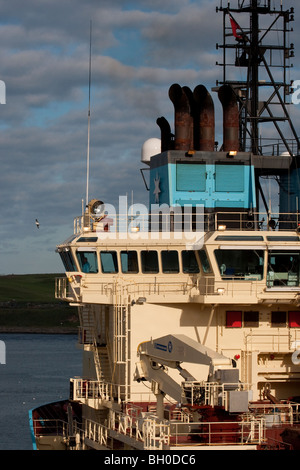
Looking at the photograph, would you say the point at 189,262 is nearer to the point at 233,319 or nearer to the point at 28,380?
the point at 233,319

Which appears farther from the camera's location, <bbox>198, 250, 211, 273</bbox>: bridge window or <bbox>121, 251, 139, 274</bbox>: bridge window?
<bbox>121, 251, 139, 274</bbox>: bridge window

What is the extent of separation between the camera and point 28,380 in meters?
90.5

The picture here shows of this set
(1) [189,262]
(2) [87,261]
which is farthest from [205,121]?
(2) [87,261]

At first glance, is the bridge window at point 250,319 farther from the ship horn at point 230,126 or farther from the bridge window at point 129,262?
the ship horn at point 230,126

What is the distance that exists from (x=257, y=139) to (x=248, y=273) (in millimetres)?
10458

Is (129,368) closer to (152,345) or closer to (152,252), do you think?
(152,345)

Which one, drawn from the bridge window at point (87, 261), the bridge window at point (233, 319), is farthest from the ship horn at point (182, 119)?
the bridge window at point (233, 319)

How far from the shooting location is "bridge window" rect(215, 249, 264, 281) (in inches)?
1321

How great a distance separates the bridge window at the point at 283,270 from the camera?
112 ft

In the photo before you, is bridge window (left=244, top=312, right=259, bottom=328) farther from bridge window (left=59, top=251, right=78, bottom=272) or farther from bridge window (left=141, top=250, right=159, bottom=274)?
bridge window (left=59, top=251, right=78, bottom=272)

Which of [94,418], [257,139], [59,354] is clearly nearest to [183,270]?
[94,418]

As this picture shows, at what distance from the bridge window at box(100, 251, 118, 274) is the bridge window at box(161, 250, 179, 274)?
6.26 ft

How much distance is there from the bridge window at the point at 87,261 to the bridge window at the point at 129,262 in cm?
111

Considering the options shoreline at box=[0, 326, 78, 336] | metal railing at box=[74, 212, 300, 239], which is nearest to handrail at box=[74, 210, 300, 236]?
metal railing at box=[74, 212, 300, 239]
